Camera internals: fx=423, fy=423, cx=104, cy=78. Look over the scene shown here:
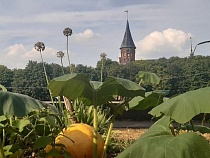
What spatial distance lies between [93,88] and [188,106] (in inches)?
20.0

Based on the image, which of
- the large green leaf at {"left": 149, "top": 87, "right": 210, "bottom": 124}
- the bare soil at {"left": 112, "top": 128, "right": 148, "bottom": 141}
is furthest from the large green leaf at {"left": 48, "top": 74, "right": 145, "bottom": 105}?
the bare soil at {"left": 112, "top": 128, "right": 148, "bottom": 141}

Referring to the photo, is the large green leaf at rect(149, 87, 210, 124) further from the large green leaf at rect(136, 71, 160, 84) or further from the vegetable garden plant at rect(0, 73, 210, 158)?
the large green leaf at rect(136, 71, 160, 84)

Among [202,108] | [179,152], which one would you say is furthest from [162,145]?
[202,108]

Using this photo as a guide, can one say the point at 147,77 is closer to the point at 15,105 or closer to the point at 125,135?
the point at 15,105

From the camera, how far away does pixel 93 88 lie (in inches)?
59.4

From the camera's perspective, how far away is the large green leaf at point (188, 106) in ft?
3.45

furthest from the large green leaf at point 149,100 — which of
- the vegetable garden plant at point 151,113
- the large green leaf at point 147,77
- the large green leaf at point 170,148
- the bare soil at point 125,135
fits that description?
the bare soil at point 125,135

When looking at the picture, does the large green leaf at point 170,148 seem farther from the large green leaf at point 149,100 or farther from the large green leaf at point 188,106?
the large green leaf at point 149,100

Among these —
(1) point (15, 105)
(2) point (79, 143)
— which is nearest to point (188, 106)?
(1) point (15, 105)

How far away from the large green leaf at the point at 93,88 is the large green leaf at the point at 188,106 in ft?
0.90

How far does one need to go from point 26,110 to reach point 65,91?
13.7 inches

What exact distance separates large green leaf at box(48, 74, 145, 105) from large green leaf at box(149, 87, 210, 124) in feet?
0.90

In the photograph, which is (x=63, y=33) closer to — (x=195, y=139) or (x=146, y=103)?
(x=146, y=103)

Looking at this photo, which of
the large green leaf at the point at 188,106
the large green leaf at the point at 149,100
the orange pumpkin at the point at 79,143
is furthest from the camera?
the orange pumpkin at the point at 79,143
